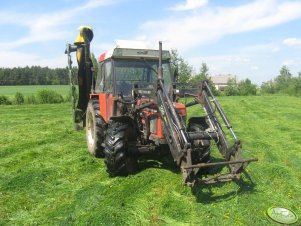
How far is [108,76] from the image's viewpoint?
7.29 meters

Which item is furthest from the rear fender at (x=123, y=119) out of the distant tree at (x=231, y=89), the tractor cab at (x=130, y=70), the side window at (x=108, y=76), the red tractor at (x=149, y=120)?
the distant tree at (x=231, y=89)

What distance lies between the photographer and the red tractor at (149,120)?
5336 millimetres

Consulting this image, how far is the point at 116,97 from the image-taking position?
6.80 meters

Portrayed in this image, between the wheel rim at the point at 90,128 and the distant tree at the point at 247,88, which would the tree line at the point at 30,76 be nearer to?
the distant tree at the point at 247,88

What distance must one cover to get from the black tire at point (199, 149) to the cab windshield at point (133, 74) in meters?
1.21

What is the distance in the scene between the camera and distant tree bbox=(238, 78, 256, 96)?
161 feet

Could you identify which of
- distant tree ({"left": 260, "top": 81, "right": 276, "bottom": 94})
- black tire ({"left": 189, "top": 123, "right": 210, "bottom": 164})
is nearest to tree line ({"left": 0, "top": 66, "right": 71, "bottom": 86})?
distant tree ({"left": 260, "top": 81, "right": 276, "bottom": 94})

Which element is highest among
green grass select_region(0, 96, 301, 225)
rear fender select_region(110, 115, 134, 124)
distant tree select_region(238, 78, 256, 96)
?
rear fender select_region(110, 115, 134, 124)

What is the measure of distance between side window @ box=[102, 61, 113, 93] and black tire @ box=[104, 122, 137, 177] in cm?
109

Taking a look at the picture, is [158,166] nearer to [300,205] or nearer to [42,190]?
[42,190]

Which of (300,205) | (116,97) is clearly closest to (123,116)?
(116,97)

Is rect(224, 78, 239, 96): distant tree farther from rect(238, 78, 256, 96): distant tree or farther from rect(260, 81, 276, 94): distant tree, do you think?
rect(260, 81, 276, 94): distant tree

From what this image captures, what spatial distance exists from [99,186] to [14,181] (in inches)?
58.6

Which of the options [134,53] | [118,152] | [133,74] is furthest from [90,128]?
[118,152]
